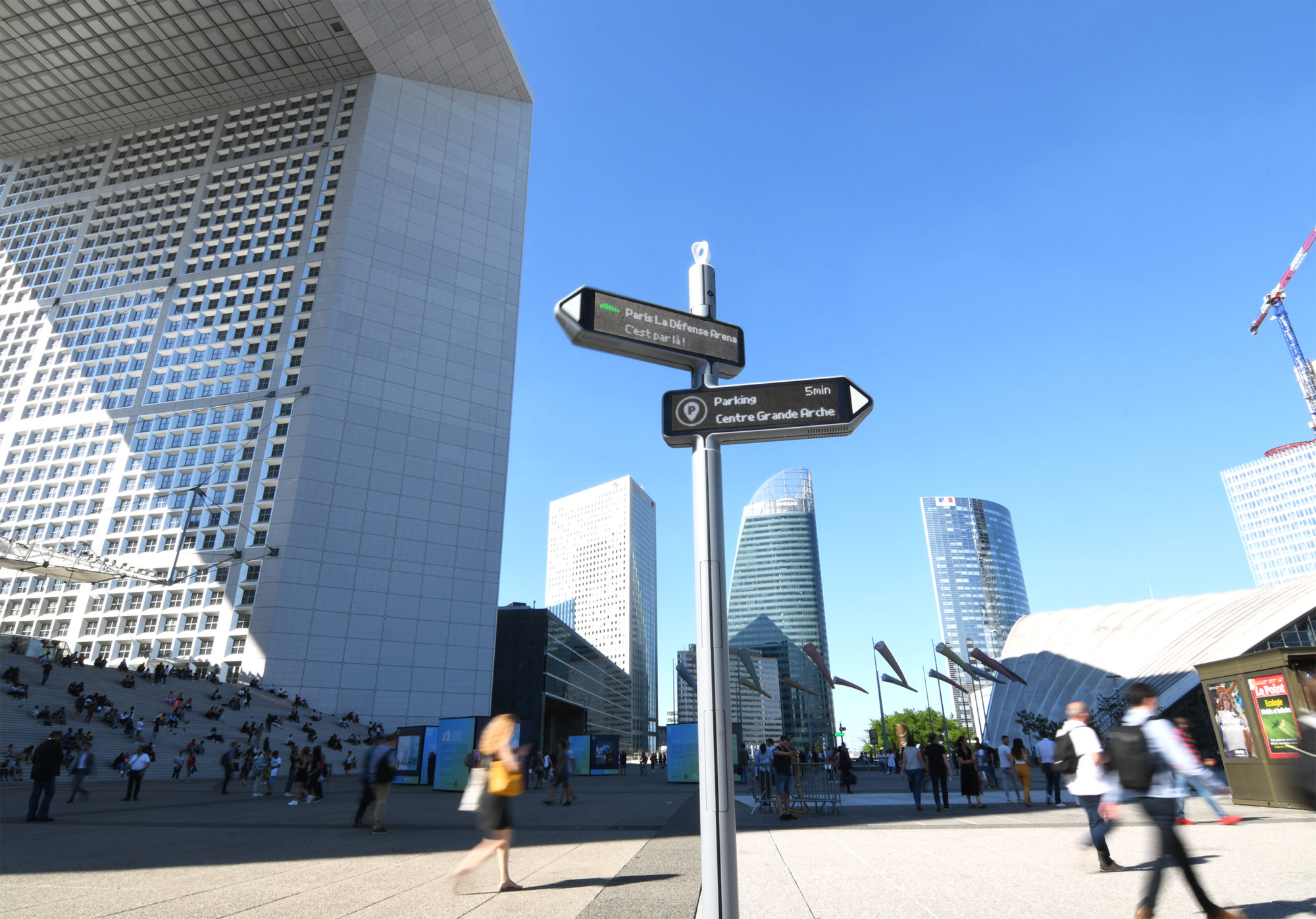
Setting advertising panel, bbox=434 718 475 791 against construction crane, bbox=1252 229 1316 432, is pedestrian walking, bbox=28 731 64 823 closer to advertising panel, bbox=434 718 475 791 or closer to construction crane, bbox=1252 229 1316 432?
advertising panel, bbox=434 718 475 791

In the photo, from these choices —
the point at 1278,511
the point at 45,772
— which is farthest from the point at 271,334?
the point at 1278,511

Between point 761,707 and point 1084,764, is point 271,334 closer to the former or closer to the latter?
point 1084,764

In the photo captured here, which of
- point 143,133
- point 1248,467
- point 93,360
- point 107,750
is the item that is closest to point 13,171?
point 143,133

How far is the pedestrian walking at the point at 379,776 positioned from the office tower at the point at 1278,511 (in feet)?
693

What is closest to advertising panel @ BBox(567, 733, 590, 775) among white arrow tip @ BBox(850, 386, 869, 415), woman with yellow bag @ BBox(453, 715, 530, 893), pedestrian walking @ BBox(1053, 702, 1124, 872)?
woman with yellow bag @ BBox(453, 715, 530, 893)

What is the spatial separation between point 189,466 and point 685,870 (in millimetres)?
66622

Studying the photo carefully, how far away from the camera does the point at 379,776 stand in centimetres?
1086

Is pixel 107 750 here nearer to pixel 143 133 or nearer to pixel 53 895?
pixel 53 895

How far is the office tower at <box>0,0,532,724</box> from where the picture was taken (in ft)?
180

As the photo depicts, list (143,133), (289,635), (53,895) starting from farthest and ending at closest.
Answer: (143,133)
(289,635)
(53,895)

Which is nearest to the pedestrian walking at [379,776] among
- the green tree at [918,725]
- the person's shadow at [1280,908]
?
the person's shadow at [1280,908]

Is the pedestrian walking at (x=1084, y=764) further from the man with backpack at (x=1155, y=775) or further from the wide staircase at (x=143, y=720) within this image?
the wide staircase at (x=143, y=720)

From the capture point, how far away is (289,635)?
51.3 meters

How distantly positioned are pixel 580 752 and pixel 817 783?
82.3 feet
